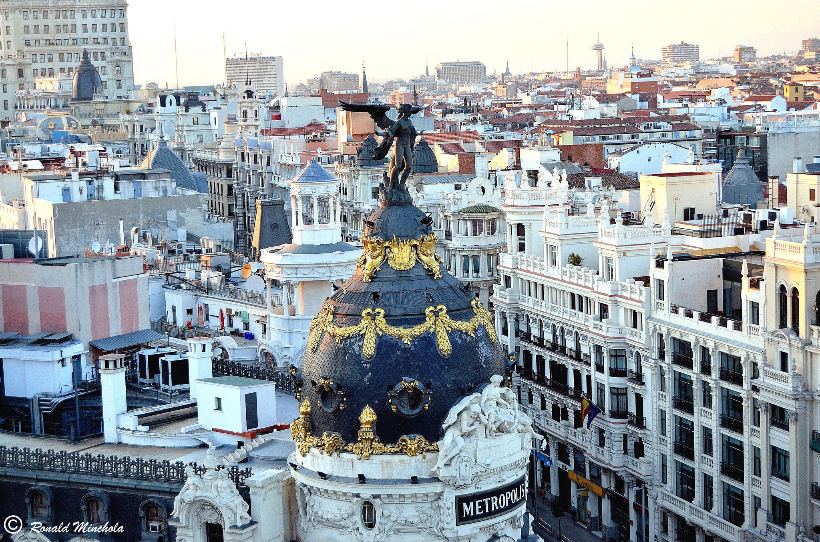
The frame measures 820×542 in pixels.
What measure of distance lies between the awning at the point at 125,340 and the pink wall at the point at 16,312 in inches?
118

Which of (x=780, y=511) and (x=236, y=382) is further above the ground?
(x=236, y=382)

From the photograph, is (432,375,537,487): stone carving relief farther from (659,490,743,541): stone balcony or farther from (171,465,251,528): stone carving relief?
(659,490,743,541): stone balcony

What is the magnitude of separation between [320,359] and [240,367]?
2653 centimetres

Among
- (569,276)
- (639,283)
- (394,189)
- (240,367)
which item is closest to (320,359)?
(394,189)

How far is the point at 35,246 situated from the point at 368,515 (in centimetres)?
4952

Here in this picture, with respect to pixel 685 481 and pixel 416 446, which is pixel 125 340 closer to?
pixel 685 481

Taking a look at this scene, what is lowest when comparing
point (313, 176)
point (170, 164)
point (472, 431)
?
point (472, 431)

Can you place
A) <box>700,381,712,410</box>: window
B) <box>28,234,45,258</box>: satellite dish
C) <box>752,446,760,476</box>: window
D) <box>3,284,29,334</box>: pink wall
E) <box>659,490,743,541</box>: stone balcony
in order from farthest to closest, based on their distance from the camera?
<box>28,234,45,258</box>: satellite dish, <box>700,381,712,410</box>: window, <box>659,490,743,541</box>: stone balcony, <box>752,446,760,476</box>: window, <box>3,284,29,334</box>: pink wall

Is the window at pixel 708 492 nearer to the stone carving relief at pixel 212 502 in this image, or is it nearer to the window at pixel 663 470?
the window at pixel 663 470

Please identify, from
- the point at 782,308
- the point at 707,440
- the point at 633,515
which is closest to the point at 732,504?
the point at 707,440

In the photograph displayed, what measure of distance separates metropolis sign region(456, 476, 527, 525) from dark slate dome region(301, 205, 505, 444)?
158 centimetres

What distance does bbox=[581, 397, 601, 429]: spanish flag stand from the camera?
79.5m

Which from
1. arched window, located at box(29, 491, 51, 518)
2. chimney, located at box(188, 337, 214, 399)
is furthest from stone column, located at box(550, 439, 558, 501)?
arched window, located at box(29, 491, 51, 518)

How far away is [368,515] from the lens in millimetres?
35125
